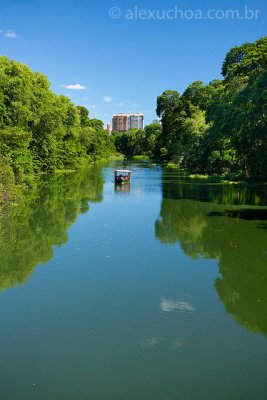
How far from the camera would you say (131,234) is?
24.6m

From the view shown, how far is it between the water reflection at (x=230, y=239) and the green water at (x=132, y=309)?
8cm

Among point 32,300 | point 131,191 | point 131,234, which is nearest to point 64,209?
point 131,234

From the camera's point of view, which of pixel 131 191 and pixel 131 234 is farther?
pixel 131 191

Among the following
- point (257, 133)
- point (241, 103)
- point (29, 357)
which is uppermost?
point (241, 103)

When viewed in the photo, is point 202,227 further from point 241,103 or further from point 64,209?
point 241,103

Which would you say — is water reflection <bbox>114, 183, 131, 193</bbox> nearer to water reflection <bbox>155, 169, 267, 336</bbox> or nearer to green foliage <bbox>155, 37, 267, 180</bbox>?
water reflection <bbox>155, 169, 267, 336</bbox>

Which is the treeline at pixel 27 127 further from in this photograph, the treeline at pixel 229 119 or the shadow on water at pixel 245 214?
the treeline at pixel 229 119

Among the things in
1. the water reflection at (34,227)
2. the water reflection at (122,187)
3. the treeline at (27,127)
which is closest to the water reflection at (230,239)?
the water reflection at (34,227)

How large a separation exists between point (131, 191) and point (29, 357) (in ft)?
125

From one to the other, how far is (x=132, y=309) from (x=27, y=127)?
42.5m

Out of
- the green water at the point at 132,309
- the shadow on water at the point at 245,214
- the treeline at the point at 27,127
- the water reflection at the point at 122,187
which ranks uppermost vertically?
the treeline at the point at 27,127

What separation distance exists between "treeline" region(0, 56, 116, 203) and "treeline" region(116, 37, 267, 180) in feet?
67.8

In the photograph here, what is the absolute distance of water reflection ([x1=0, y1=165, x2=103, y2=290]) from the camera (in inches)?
716

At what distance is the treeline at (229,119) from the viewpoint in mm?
40406
